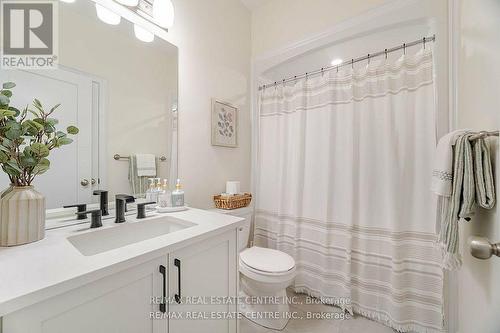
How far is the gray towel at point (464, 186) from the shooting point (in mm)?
817

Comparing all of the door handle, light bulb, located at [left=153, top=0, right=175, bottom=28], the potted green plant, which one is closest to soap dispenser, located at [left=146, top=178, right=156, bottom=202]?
the potted green plant

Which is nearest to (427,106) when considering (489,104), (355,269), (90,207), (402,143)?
(402,143)

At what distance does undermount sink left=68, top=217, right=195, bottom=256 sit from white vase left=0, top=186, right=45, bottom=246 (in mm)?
120

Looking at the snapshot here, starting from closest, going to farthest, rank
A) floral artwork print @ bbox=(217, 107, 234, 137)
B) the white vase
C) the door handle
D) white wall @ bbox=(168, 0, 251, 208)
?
the door handle < the white vase < white wall @ bbox=(168, 0, 251, 208) < floral artwork print @ bbox=(217, 107, 234, 137)

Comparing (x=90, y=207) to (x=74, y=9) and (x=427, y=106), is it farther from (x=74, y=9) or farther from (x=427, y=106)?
(x=427, y=106)

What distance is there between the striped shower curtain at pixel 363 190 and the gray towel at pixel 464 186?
0.47 metres

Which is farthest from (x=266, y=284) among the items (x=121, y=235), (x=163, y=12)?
(x=163, y=12)

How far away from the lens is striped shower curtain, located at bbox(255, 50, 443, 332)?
1.36 m

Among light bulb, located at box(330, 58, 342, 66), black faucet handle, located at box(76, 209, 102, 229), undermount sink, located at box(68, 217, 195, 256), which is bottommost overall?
undermount sink, located at box(68, 217, 195, 256)

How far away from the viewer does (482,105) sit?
0.80 m

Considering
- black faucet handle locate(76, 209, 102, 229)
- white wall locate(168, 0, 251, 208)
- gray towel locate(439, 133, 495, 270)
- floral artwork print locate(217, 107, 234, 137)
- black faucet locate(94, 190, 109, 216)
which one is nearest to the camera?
gray towel locate(439, 133, 495, 270)

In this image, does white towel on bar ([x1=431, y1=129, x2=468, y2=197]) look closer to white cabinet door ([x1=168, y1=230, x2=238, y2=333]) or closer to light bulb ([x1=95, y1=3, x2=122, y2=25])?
white cabinet door ([x1=168, y1=230, x2=238, y2=333])

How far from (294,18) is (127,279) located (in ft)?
7.52

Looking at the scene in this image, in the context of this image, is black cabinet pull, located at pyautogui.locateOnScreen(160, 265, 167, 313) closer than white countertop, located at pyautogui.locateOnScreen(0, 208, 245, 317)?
No
